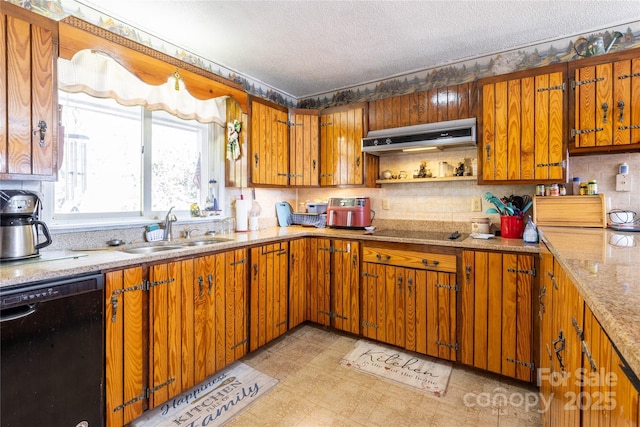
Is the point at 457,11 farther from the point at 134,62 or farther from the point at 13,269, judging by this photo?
the point at 13,269

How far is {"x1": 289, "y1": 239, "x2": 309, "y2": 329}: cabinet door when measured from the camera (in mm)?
2740

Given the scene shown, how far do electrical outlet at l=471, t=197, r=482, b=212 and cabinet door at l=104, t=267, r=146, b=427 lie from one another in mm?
2591

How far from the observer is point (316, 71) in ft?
9.80

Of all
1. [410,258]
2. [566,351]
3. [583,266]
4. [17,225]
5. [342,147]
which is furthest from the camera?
[342,147]

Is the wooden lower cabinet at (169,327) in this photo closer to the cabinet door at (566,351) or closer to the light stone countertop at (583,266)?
the light stone countertop at (583,266)

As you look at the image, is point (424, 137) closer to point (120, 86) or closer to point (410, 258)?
point (410, 258)

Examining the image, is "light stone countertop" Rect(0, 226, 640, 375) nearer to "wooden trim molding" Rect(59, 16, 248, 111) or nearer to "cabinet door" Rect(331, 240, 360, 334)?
"cabinet door" Rect(331, 240, 360, 334)

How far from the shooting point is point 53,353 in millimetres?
1325

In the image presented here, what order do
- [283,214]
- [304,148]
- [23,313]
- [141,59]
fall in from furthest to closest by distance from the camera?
[283,214], [304,148], [141,59], [23,313]

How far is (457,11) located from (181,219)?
260 centimetres

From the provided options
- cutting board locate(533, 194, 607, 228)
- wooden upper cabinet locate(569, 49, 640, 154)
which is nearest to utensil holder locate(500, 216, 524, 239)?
cutting board locate(533, 194, 607, 228)

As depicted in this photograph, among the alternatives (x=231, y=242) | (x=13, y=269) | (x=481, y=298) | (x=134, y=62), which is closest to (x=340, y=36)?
(x=134, y=62)

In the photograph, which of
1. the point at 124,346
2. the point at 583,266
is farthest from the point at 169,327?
the point at 583,266

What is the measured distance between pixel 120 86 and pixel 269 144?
1265 millimetres
